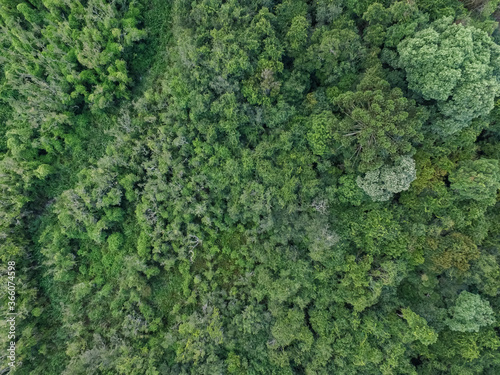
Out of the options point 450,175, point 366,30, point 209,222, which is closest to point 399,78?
point 366,30

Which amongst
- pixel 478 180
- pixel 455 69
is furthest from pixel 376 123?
pixel 478 180

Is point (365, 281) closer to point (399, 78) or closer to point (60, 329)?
point (399, 78)

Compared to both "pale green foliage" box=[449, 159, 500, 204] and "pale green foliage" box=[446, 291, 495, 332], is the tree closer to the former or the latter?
"pale green foliage" box=[449, 159, 500, 204]

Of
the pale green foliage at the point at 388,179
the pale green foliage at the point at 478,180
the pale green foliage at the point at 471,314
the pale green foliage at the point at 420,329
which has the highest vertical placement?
the pale green foliage at the point at 478,180

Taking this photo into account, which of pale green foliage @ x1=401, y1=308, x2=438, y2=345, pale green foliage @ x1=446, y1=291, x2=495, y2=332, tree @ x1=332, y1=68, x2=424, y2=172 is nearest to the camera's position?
tree @ x1=332, y1=68, x2=424, y2=172

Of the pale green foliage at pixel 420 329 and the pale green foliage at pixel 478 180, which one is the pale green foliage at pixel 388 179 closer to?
the pale green foliage at pixel 478 180

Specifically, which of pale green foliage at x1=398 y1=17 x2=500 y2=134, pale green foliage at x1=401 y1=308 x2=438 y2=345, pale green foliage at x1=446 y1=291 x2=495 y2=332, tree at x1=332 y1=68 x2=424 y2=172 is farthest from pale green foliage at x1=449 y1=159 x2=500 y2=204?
pale green foliage at x1=401 y1=308 x2=438 y2=345

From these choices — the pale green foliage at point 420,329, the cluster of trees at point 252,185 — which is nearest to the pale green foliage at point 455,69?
the cluster of trees at point 252,185
